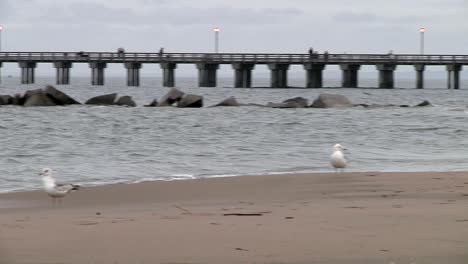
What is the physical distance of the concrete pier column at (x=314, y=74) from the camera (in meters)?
80.7

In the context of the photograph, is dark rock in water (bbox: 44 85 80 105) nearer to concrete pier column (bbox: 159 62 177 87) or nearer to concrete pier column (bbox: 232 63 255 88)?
concrete pier column (bbox: 232 63 255 88)

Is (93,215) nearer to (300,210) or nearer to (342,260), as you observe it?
(300,210)

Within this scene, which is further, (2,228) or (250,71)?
(250,71)

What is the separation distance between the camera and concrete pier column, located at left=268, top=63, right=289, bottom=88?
8094 cm

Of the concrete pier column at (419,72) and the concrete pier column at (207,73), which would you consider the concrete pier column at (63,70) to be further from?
the concrete pier column at (419,72)

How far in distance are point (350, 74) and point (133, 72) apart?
19133 millimetres

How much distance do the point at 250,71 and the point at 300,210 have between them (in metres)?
73.4

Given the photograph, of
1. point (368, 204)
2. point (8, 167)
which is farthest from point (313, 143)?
point (368, 204)

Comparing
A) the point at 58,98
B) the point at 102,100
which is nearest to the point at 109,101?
the point at 102,100

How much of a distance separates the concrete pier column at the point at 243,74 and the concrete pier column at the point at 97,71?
1182cm

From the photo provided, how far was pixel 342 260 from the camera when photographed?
22.2ft

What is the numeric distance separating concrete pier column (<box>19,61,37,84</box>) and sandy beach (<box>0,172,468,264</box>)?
74.7 meters

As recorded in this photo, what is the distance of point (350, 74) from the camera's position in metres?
81.8

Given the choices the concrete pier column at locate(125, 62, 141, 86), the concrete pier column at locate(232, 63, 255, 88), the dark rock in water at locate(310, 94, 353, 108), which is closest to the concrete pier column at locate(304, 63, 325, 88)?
the concrete pier column at locate(232, 63, 255, 88)
